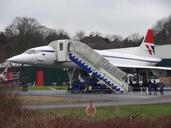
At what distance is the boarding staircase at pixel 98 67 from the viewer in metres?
44.3

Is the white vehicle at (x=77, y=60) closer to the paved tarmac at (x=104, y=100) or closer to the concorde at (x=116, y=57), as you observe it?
the concorde at (x=116, y=57)

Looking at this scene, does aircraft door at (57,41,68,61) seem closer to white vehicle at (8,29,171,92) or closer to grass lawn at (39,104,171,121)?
white vehicle at (8,29,171,92)

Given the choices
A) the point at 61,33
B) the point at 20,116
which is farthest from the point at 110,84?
the point at 61,33

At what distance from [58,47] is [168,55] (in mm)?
43540

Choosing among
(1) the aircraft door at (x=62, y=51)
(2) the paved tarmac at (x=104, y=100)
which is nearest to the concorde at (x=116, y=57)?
(1) the aircraft door at (x=62, y=51)

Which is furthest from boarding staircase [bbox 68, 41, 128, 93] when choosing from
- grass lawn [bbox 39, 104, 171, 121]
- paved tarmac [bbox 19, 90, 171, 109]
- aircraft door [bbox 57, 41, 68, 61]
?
grass lawn [bbox 39, 104, 171, 121]

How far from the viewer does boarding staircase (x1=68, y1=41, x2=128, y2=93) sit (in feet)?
145

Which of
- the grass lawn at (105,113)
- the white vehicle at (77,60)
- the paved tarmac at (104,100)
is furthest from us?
the white vehicle at (77,60)

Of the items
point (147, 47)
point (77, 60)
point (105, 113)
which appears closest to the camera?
point (105, 113)

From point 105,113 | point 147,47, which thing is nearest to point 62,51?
point 147,47

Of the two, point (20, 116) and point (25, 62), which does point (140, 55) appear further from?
point (20, 116)

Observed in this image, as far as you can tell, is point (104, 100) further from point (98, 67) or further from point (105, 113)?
point (98, 67)

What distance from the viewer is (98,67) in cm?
4559

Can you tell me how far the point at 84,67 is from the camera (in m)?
46.2
